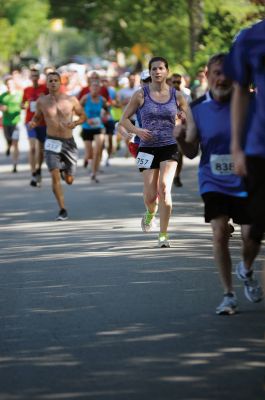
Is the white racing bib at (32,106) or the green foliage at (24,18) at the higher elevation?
the green foliage at (24,18)

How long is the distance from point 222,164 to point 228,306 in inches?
36.8

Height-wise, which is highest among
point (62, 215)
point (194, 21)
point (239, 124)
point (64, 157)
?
point (194, 21)

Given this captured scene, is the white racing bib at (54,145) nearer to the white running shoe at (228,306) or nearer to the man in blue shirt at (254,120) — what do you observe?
the white running shoe at (228,306)

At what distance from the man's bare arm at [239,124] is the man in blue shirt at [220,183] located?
163cm

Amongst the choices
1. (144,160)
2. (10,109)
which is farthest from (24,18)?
(144,160)

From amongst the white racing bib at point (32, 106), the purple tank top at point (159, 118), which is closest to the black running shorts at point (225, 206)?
the purple tank top at point (159, 118)

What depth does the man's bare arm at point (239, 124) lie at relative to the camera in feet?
23.5

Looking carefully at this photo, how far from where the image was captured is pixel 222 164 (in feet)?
29.7

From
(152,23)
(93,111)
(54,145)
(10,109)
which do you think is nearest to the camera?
(54,145)

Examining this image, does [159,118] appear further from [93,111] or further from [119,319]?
[93,111]

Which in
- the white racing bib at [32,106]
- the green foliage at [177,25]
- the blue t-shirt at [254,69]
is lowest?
the white racing bib at [32,106]

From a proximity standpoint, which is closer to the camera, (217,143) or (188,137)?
(188,137)

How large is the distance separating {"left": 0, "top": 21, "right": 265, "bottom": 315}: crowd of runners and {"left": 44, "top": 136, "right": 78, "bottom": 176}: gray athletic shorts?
1 cm

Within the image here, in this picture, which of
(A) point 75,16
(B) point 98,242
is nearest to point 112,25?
(A) point 75,16
